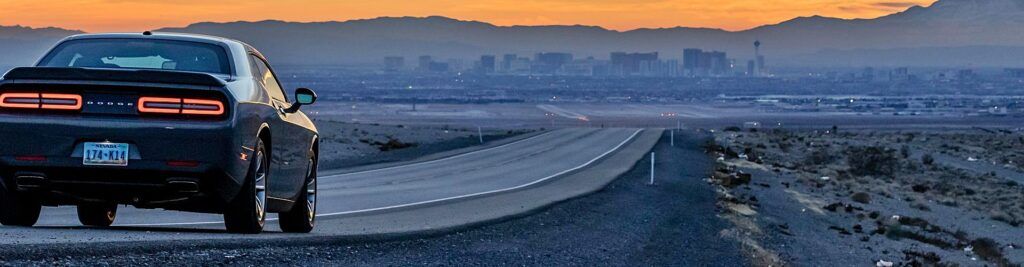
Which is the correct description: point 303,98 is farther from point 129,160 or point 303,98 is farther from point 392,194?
point 392,194

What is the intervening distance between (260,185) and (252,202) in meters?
0.28

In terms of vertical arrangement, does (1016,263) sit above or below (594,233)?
below

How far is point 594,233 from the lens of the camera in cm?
1770

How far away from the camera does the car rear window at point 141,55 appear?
11562 mm

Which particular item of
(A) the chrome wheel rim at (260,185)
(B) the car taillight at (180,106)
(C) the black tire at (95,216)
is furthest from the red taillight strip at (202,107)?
(C) the black tire at (95,216)

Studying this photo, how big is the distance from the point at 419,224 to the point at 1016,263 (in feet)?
46.6

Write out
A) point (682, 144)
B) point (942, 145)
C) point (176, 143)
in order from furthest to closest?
1. point (942, 145)
2. point (682, 144)
3. point (176, 143)

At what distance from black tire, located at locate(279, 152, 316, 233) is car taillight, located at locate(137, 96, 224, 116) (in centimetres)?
270

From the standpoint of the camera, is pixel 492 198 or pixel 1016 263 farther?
pixel 1016 263

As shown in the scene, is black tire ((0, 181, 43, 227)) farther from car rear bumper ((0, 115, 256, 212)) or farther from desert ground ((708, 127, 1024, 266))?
desert ground ((708, 127, 1024, 266))

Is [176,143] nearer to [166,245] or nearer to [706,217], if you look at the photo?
[166,245]

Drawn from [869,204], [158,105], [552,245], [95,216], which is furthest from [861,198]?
[158,105]

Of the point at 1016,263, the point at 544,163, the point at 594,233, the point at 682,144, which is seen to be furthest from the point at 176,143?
the point at 682,144

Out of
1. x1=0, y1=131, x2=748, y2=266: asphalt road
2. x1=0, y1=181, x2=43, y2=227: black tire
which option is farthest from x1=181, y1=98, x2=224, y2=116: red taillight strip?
x1=0, y1=181, x2=43, y2=227: black tire
